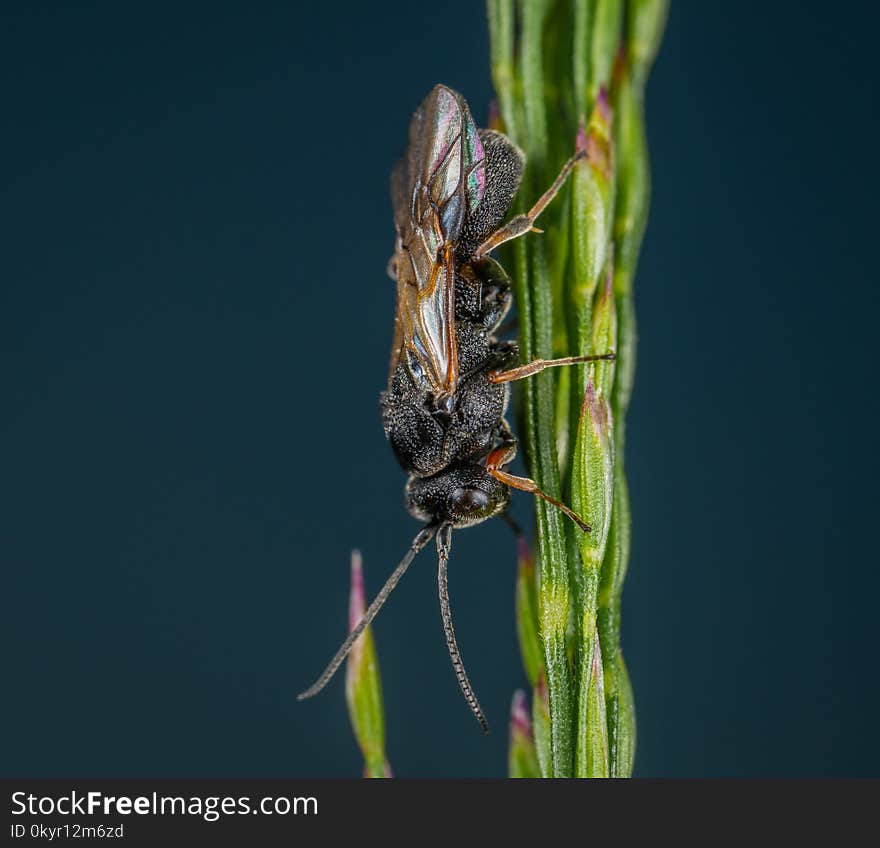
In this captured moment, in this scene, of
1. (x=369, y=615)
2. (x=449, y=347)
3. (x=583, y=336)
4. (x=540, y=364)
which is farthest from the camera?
(x=449, y=347)

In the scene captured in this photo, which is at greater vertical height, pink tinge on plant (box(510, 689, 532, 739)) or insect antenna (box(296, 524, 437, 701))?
insect antenna (box(296, 524, 437, 701))

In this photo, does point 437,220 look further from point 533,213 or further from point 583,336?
point 583,336

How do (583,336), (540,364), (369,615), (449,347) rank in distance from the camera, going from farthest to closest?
(449,347) → (369,615) → (540,364) → (583,336)

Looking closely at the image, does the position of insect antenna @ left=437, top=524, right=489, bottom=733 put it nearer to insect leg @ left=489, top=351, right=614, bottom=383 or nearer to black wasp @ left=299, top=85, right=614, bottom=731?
black wasp @ left=299, top=85, right=614, bottom=731

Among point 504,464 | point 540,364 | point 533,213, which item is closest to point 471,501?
point 504,464

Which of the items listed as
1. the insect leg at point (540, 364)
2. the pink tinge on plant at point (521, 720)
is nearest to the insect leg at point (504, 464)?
the insect leg at point (540, 364)

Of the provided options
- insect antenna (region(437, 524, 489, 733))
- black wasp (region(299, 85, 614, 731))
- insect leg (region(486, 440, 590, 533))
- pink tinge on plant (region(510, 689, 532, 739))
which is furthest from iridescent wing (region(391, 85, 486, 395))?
pink tinge on plant (region(510, 689, 532, 739))

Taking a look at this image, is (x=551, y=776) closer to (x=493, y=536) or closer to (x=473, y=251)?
(x=473, y=251)
